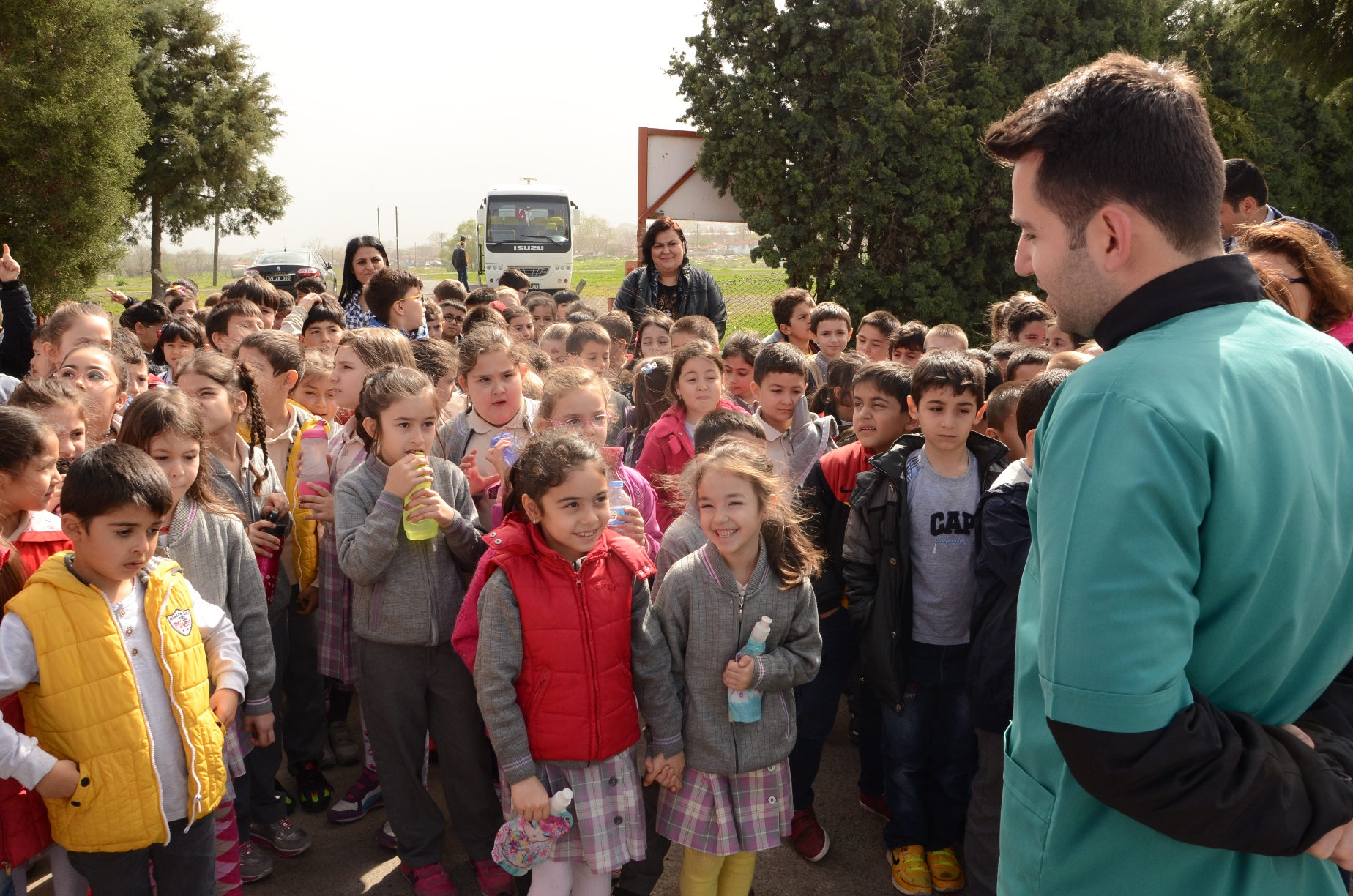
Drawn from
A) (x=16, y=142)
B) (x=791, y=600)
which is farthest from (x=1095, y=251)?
(x=16, y=142)

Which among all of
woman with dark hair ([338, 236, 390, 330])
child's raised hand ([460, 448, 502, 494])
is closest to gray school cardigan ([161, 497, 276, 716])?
child's raised hand ([460, 448, 502, 494])

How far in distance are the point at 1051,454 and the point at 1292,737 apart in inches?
19.4

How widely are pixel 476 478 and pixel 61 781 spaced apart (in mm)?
1727

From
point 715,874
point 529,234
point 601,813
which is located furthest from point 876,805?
point 529,234

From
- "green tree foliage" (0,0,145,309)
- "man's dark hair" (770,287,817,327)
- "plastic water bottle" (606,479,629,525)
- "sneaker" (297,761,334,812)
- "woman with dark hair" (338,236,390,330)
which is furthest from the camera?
"green tree foliage" (0,0,145,309)

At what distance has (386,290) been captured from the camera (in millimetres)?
5945

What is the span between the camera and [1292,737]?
4.00 feet

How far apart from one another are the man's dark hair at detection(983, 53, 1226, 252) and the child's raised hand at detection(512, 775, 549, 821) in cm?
204

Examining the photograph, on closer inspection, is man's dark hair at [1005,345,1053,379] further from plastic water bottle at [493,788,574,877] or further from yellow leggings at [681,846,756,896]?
plastic water bottle at [493,788,574,877]

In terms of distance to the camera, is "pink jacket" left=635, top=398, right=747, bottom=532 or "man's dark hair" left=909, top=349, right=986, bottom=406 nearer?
"man's dark hair" left=909, top=349, right=986, bottom=406

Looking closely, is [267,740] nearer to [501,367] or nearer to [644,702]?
[644,702]

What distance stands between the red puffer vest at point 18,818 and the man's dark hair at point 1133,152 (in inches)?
108

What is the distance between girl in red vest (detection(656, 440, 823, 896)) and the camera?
283 cm

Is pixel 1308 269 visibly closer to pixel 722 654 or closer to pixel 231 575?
pixel 722 654
